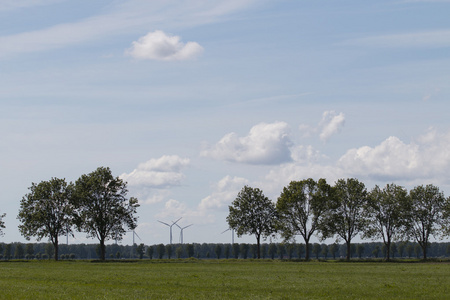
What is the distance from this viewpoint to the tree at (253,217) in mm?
141625

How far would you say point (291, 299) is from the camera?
3612cm

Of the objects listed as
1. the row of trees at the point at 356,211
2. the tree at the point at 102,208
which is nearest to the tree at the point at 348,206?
the row of trees at the point at 356,211

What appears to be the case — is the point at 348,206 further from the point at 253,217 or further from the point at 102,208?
the point at 102,208

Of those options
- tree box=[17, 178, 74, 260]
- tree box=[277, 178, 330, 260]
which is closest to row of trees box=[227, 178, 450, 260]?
tree box=[277, 178, 330, 260]

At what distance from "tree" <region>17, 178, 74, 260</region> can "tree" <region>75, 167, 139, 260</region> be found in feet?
12.0

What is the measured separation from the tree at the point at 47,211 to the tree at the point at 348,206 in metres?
61.5

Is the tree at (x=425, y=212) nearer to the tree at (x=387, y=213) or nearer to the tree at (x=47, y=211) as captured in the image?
the tree at (x=387, y=213)

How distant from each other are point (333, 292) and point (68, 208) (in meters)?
98.1

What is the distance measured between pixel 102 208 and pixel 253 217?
39.7 m

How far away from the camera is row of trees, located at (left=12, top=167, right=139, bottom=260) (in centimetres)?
12562

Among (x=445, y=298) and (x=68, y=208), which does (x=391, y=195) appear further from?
(x=445, y=298)

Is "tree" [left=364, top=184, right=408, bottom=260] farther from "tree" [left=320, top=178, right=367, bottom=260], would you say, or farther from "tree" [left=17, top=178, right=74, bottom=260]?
"tree" [left=17, top=178, right=74, bottom=260]

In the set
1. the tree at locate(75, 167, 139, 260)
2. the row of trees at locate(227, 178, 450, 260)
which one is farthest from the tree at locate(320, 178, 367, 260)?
the tree at locate(75, 167, 139, 260)

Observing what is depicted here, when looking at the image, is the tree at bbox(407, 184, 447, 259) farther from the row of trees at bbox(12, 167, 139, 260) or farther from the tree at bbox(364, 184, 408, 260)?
the row of trees at bbox(12, 167, 139, 260)
